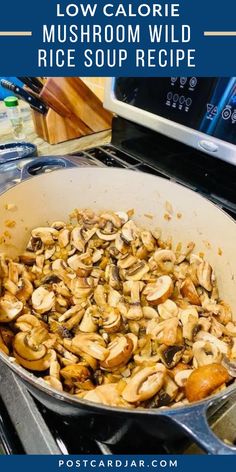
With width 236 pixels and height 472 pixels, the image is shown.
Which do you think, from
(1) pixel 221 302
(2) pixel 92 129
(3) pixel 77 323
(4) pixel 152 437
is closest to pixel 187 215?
(1) pixel 221 302

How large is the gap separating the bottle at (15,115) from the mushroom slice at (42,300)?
28.9 inches

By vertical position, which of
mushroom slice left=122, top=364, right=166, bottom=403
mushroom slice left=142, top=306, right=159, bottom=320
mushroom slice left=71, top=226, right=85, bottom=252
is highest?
mushroom slice left=71, top=226, right=85, bottom=252

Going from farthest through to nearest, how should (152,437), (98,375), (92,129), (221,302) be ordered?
(92,129), (221,302), (98,375), (152,437)

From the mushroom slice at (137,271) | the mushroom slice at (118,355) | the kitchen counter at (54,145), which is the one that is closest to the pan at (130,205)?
the mushroom slice at (137,271)

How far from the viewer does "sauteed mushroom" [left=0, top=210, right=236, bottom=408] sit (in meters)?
0.44

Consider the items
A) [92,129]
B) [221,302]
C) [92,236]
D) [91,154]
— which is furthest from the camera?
[92,129]

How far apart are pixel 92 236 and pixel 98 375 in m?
0.31

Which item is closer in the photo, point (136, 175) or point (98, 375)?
point (98, 375)

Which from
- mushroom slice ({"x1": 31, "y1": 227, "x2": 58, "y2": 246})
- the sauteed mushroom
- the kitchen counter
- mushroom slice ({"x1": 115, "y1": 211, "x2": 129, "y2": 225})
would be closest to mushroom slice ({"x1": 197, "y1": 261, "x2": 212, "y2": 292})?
the sauteed mushroom

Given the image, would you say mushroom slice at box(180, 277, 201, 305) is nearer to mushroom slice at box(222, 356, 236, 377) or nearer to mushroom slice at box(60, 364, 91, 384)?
mushroom slice at box(222, 356, 236, 377)

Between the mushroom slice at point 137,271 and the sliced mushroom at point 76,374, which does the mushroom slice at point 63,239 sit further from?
the sliced mushroom at point 76,374

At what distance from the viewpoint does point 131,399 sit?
40cm

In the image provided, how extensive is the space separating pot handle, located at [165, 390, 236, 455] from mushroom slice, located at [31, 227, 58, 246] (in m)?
0.46

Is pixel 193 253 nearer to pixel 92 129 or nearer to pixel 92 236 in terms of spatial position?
pixel 92 236
